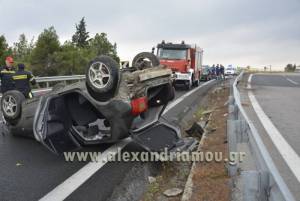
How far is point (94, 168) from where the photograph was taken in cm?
518

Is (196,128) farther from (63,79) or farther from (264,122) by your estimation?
(63,79)

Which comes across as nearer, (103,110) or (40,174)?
(40,174)

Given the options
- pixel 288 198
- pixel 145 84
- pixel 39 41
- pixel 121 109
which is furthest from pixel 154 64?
pixel 39 41

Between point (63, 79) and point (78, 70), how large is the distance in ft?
102

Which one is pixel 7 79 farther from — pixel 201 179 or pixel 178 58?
pixel 178 58

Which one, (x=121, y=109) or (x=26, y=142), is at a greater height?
(x=121, y=109)

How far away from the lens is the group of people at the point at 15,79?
324 inches

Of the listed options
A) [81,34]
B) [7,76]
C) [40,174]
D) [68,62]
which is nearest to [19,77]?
[7,76]

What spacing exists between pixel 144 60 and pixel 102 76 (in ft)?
5.74

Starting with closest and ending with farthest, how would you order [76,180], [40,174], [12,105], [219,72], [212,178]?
[212,178], [76,180], [40,174], [12,105], [219,72]


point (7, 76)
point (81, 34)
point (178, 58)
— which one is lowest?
point (7, 76)

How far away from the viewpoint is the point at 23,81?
831cm

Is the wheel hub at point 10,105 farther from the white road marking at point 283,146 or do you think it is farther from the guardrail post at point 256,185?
the guardrail post at point 256,185

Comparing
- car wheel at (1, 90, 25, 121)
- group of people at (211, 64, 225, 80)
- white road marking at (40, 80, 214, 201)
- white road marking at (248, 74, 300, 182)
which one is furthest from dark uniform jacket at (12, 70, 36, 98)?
group of people at (211, 64, 225, 80)
